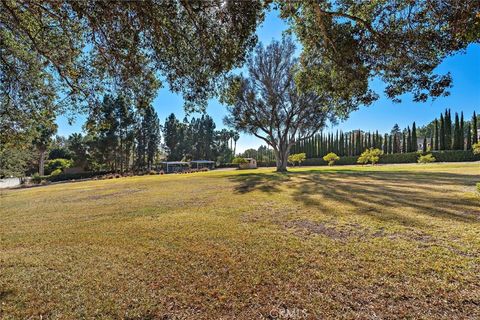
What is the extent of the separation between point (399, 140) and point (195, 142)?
158 feet

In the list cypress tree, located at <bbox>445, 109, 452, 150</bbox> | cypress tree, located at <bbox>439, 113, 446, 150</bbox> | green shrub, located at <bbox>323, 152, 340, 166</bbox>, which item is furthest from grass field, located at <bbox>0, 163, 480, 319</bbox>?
cypress tree, located at <bbox>439, 113, 446, 150</bbox>

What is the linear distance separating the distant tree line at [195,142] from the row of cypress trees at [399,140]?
21226 millimetres

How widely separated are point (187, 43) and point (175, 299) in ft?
15.8

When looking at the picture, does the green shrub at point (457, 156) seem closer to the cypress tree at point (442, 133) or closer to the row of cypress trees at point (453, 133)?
the row of cypress trees at point (453, 133)

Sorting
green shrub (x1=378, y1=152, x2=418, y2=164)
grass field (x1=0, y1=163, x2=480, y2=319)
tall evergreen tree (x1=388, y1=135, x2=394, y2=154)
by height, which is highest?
tall evergreen tree (x1=388, y1=135, x2=394, y2=154)

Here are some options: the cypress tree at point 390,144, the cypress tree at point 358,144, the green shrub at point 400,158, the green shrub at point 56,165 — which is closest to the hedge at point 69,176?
the green shrub at point 56,165

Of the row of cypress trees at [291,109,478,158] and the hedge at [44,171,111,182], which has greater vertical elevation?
the row of cypress trees at [291,109,478,158]

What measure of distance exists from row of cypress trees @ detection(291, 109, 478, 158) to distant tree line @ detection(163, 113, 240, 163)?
69.6ft

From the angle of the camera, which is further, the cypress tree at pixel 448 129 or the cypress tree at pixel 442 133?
the cypress tree at pixel 442 133

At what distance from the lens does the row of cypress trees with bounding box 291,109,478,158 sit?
37625 mm

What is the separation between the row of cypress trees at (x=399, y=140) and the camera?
37.6 m

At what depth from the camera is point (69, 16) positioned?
204 inches

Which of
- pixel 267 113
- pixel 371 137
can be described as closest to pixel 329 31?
pixel 267 113

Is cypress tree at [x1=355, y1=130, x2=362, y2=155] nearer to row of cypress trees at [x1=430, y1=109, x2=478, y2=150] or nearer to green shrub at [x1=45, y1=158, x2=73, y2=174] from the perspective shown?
row of cypress trees at [x1=430, y1=109, x2=478, y2=150]
